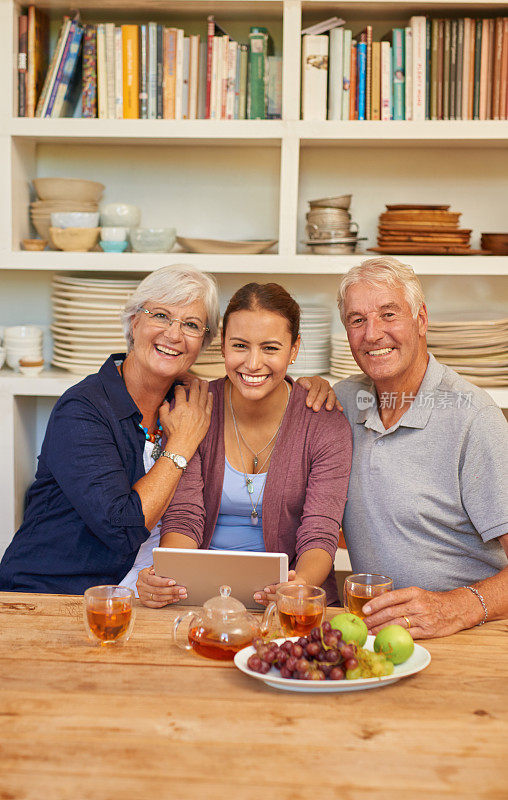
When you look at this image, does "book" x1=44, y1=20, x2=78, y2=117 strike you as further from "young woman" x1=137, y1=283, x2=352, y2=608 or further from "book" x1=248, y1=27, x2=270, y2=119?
"young woman" x1=137, y1=283, x2=352, y2=608

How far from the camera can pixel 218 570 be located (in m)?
1.48

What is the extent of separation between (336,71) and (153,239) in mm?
834

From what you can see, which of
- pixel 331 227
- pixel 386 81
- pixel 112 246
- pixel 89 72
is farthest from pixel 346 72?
pixel 112 246

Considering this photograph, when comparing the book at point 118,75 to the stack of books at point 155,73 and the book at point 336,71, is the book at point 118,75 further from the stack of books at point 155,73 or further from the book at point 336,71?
the book at point 336,71

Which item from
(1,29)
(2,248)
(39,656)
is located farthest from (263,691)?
(1,29)

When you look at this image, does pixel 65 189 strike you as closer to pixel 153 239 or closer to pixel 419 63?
pixel 153 239

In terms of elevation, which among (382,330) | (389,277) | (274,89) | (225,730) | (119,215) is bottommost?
(225,730)

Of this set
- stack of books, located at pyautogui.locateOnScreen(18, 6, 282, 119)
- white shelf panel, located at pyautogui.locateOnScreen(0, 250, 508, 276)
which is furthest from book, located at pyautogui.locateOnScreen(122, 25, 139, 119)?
white shelf panel, located at pyautogui.locateOnScreen(0, 250, 508, 276)

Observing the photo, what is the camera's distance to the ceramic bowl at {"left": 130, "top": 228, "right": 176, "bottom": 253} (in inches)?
106

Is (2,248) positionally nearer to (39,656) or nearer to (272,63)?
(272,63)

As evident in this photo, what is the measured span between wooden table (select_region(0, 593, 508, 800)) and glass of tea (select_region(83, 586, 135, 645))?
0.09ft

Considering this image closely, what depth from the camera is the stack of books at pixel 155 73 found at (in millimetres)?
2629

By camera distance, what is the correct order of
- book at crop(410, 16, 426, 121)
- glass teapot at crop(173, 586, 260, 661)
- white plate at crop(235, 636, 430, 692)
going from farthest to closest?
book at crop(410, 16, 426, 121), glass teapot at crop(173, 586, 260, 661), white plate at crop(235, 636, 430, 692)

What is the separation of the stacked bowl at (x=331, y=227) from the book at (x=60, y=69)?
3.14 feet
